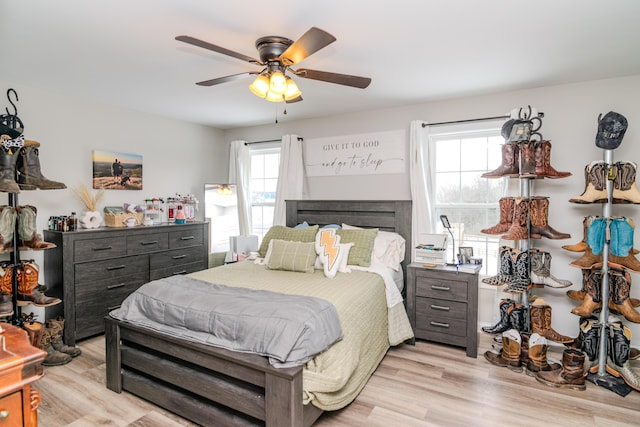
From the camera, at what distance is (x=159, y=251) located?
3.85m

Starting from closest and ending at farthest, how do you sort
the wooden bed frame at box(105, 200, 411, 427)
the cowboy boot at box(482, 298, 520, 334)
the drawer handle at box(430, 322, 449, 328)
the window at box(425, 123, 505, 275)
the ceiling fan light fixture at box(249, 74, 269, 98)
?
1. the wooden bed frame at box(105, 200, 411, 427)
2. the ceiling fan light fixture at box(249, 74, 269, 98)
3. the cowboy boot at box(482, 298, 520, 334)
4. the drawer handle at box(430, 322, 449, 328)
5. the window at box(425, 123, 505, 275)

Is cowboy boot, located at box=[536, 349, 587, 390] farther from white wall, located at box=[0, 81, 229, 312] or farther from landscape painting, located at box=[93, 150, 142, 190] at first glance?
landscape painting, located at box=[93, 150, 142, 190]

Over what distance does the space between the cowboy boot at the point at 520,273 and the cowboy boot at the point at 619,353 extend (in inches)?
23.7

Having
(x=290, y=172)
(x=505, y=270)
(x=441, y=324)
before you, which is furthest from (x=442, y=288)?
(x=290, y=172)

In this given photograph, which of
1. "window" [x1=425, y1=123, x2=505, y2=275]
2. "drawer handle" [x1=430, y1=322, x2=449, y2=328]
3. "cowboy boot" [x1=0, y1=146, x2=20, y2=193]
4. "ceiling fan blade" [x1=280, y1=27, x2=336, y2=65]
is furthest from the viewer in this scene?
"window" [x1=425, y1=123, x2=505, y2=275]

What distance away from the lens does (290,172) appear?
14.4ft

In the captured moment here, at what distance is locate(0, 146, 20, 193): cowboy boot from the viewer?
246 centimetres

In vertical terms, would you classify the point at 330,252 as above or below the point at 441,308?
above

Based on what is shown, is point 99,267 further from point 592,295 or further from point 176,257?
point 592,295

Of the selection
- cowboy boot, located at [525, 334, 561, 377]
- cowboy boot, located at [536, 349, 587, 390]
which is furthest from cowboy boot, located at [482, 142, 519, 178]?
cowboy boot, located at [536, 349, 587, 390]

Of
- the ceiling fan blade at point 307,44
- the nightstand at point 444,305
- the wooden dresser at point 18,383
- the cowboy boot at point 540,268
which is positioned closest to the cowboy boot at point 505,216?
the cowboy boot at point 540,268

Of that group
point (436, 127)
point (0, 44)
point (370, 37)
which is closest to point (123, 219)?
point (0, 44)

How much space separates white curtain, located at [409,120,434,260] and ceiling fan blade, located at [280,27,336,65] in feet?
6.28

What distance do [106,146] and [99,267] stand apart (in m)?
1.34
